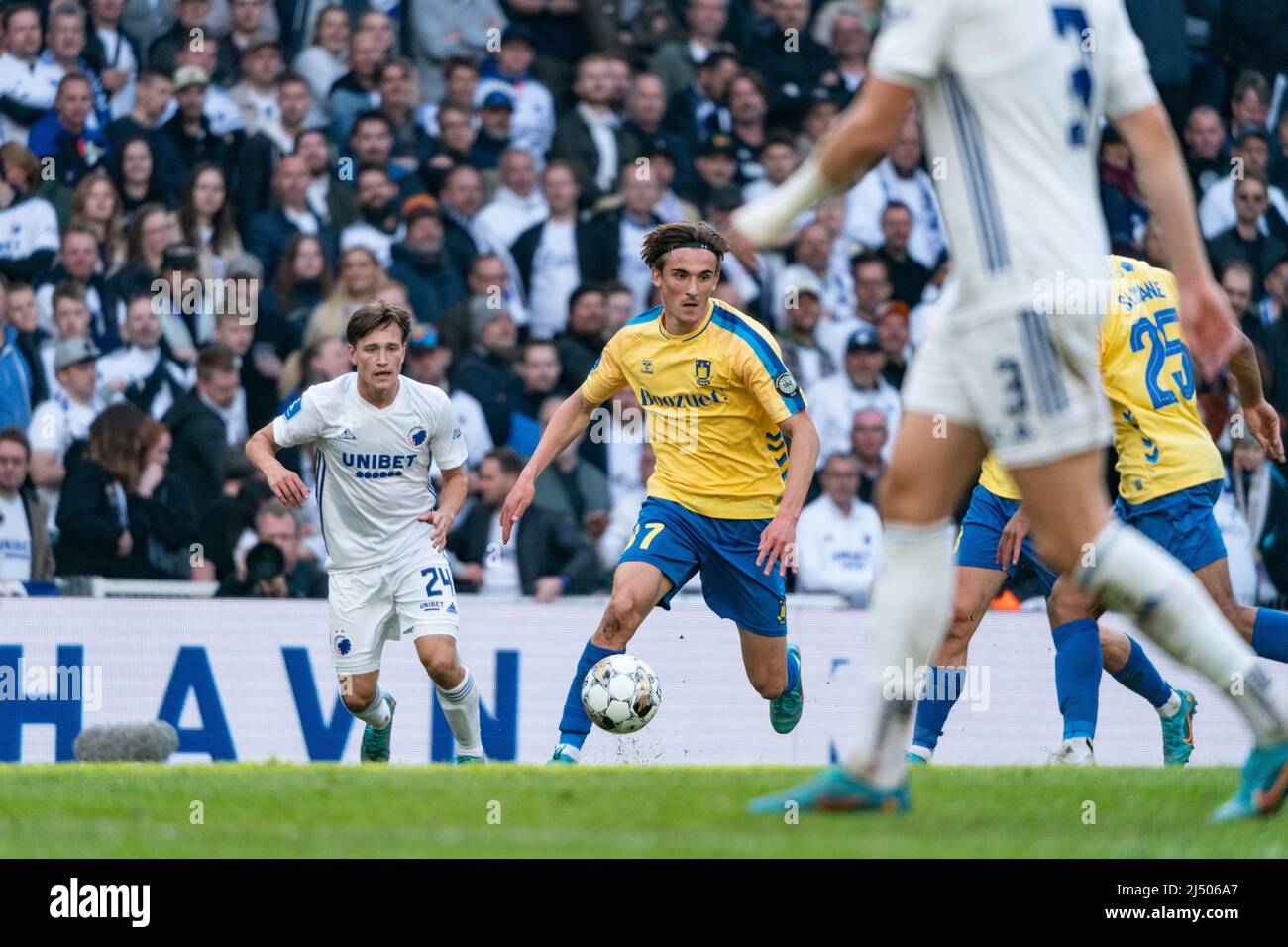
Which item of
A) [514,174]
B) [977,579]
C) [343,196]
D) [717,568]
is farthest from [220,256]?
[977,579]

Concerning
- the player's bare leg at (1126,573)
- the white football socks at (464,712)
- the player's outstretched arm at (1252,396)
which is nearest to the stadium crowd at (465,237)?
the white football socks at (464,712)

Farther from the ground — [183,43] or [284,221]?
[183,43]

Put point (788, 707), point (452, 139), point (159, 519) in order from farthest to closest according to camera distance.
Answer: point (452, 139) → point (159, 519) → point (788, 707)

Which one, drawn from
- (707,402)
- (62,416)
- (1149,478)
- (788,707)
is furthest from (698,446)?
(62,416)

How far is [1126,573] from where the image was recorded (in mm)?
5527

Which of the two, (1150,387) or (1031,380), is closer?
(1031,380)

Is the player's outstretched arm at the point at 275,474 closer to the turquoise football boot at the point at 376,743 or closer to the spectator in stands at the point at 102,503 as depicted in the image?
the turquoise football boot at the point at 376,743

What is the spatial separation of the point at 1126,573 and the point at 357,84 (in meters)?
11.0

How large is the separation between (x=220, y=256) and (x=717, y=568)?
19.6ft

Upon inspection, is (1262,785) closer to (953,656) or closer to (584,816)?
(584,816)

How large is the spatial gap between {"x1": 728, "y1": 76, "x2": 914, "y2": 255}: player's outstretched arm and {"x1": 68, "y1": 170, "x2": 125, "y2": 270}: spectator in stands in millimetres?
9868

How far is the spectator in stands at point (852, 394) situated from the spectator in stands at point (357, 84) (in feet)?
14.4

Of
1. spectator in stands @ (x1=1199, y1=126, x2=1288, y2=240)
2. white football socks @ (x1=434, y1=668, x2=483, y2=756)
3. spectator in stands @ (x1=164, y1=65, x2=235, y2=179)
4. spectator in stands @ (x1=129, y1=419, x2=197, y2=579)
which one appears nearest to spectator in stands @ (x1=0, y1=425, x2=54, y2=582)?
spectator in stands @ (x1=129, y1=419, x2=197, y2=579)
